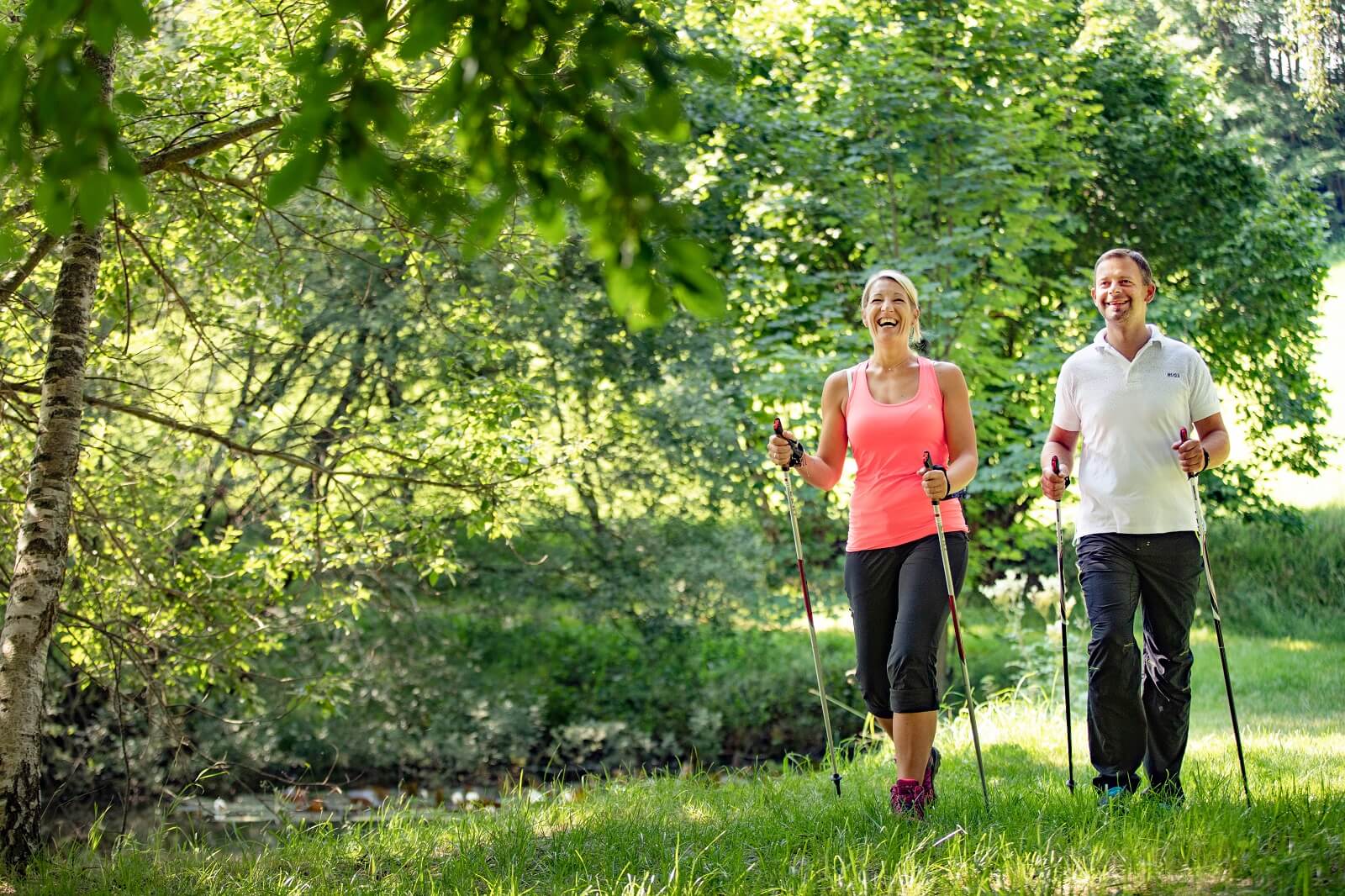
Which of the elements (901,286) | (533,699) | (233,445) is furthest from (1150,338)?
(533,699)

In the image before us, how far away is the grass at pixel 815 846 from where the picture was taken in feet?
11.1

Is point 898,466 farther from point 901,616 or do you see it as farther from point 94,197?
point 94,197

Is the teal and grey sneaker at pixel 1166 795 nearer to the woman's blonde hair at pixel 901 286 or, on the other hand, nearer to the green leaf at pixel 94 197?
the woman's blonde hair at pixel 901 286

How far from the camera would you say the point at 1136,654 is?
173 inches

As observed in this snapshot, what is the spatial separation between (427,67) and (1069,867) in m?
6.60

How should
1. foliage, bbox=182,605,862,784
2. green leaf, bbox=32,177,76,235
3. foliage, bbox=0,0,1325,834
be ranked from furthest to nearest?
1. foliage, bbox=182,605,862,784
2. foliage, bbox=0,0,1325,834
3. green leaf, bbox=32,177,76,235

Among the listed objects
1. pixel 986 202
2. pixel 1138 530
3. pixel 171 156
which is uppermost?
pixel 986 202

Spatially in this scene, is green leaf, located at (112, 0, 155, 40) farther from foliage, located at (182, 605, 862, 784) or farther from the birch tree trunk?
foliage, located at (182, 605, 862, 784)

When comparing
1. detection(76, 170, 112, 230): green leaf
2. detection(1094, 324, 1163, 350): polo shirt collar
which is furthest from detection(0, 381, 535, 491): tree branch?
detection(76, 170, 112, 230): green leaf

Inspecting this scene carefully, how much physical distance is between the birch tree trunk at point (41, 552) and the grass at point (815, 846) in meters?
0.28

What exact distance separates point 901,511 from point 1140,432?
2.79 ft

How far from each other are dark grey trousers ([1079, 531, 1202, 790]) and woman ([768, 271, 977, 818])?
1.63 feet

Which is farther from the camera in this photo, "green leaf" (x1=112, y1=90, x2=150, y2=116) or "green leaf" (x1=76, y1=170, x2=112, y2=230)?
"green leaf" (x1=112, y1=90, x2=150, y2=116)

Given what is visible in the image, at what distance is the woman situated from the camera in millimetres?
4277
